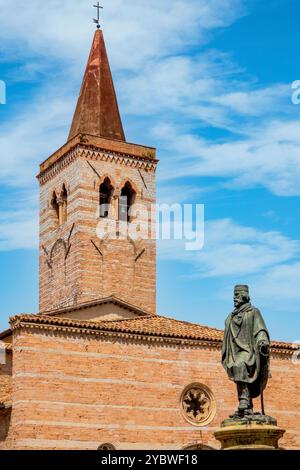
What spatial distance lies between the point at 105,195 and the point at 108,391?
1335 cm

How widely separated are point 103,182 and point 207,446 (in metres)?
13.9

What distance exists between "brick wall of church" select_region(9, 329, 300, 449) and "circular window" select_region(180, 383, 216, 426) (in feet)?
0.57

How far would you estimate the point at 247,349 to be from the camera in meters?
14.9

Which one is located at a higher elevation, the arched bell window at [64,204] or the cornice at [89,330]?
the arched bell window at [64,204]

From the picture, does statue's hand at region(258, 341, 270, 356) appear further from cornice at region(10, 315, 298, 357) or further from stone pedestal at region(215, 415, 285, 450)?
cornice at region(10, 315, 298, 357)

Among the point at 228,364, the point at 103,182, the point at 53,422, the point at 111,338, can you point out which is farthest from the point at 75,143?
the point at 228,364

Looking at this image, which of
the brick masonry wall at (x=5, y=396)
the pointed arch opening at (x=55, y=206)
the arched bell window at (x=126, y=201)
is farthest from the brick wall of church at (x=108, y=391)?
the pointed arch opening at (x=55, y=206)

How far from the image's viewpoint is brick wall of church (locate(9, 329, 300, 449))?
2773 centimetres

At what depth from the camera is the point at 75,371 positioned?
28625 mm

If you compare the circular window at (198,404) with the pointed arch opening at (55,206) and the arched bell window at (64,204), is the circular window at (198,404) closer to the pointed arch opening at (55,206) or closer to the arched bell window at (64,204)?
the arched bell window at (64,204)

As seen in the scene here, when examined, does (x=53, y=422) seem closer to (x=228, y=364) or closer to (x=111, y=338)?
(x=111, y=338)

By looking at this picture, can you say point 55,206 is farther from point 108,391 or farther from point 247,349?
point 247,349

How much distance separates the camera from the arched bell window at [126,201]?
4084 cm

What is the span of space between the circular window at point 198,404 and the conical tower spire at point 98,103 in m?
13.9
